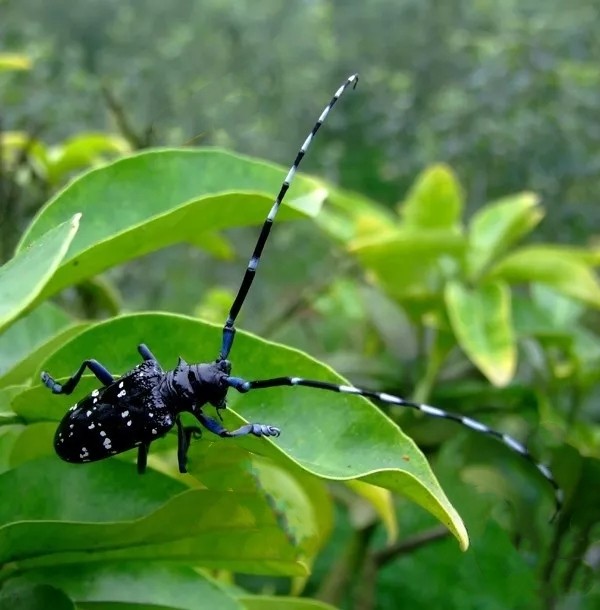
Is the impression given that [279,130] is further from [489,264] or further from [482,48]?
[489,264]

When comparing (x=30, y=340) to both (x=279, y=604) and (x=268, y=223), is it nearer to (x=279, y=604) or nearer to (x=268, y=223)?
(x=268, y=223)

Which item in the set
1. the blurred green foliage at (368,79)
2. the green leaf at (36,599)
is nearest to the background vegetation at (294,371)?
the green leaf at (36,599)

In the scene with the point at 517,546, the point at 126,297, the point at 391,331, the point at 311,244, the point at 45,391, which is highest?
the point at 45,391

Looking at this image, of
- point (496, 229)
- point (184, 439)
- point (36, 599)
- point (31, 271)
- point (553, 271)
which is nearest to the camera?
point (31, 271)

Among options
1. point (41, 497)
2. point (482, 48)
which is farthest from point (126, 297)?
point (482, 48)

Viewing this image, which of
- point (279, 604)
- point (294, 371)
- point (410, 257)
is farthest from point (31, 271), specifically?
point (410, 257)

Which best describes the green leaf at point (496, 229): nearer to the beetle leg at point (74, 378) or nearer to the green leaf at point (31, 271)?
the beetle leg at point (74, 378)
